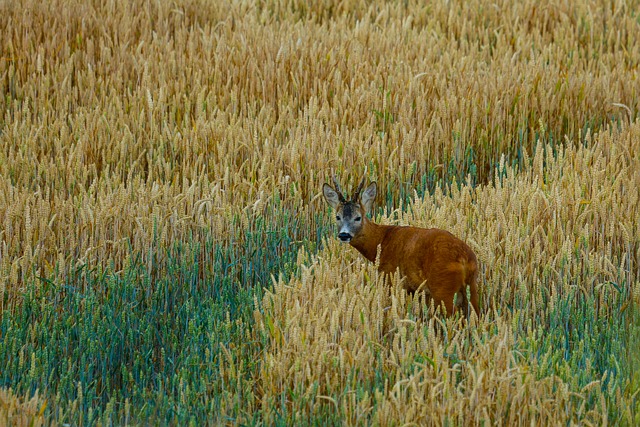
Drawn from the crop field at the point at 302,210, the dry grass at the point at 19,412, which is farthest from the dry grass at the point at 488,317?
the dry grass at the point at 19,412

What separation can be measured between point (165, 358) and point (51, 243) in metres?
1.24

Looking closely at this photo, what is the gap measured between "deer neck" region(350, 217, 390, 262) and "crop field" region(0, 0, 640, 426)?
104 mm

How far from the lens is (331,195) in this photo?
5.73 meters

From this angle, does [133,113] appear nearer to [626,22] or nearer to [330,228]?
[330,228]

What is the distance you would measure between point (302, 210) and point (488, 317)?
6.74 ft

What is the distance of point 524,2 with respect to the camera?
35.6 ft

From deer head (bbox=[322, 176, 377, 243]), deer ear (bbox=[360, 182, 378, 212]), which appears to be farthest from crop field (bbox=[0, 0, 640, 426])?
deer ear (bbox=[360, 182, 378, 212])

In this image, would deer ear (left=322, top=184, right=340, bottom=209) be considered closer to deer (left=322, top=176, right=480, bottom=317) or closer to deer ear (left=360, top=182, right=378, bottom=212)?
deer (left=322, top=176, right=480, bottom=317)

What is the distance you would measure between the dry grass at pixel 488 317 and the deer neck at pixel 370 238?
111mm

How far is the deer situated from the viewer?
194 inches

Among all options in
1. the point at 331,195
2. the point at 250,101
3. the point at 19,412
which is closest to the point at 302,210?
the point at 331,195

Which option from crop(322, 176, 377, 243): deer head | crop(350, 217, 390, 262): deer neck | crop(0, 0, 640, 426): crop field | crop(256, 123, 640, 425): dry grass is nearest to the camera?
crop(256, 123, 640, 425): dry grass

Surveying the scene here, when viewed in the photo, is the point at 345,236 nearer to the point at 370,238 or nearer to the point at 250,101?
the point at 370,238

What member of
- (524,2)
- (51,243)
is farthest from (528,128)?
(51,243)
